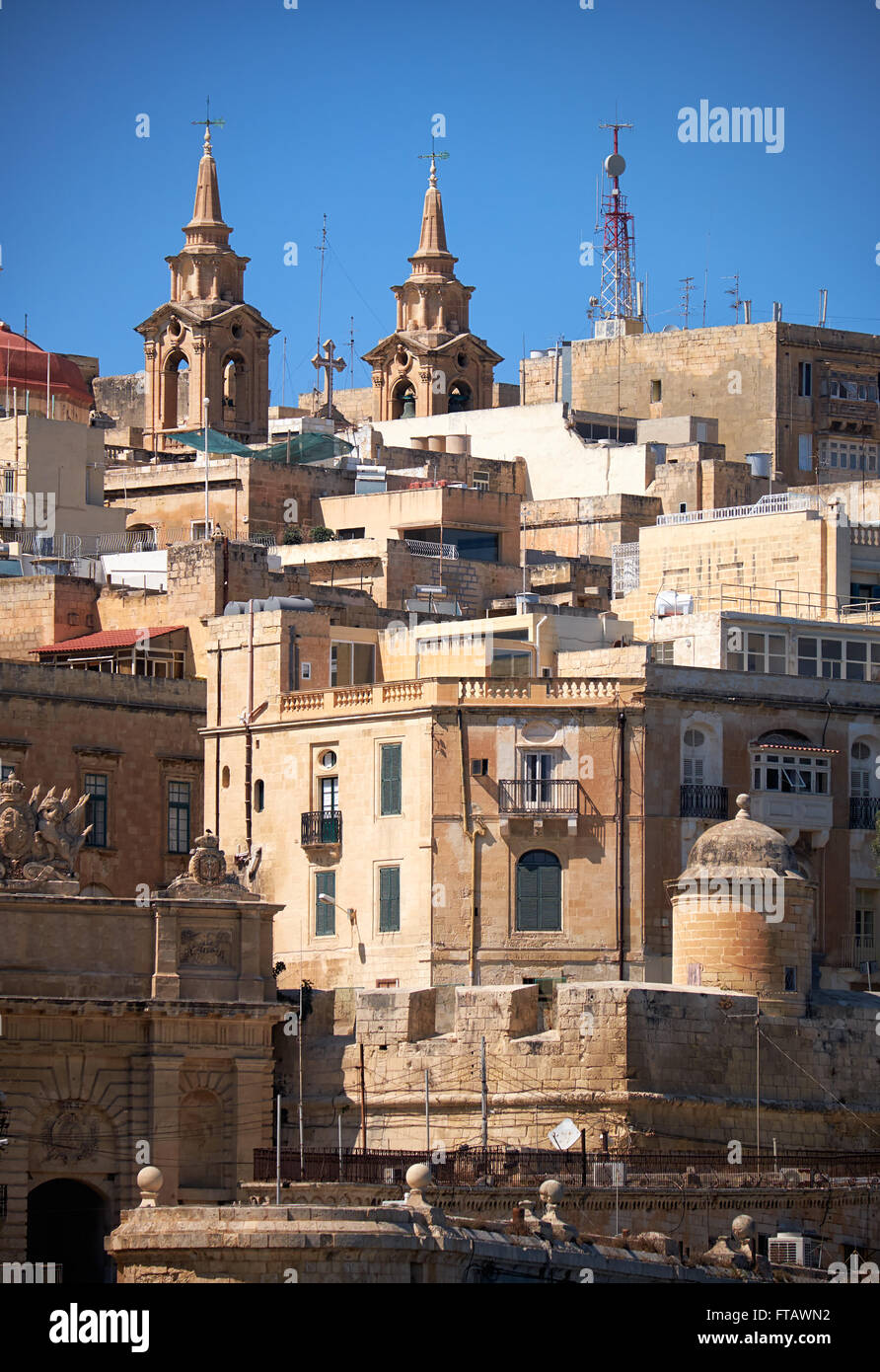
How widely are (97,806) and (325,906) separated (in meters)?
6.87

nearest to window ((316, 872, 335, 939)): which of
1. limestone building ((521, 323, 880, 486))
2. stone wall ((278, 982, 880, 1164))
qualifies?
stone wall ((278, 982, 880, 1164))

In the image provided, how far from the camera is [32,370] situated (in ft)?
310

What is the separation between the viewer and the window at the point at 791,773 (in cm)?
6750

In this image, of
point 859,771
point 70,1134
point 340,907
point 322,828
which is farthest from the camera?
point 859,771

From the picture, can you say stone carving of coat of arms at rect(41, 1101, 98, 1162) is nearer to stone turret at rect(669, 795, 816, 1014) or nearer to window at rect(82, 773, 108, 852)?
stone turret at rect(669, 795, 816, 1014)

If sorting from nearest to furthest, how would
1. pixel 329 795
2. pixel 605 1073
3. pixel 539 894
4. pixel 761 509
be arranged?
pixel 605 1073, pixel 539 894, pixel 329 795, pixel 761 509

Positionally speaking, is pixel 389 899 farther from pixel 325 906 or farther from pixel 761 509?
pixel 761 509

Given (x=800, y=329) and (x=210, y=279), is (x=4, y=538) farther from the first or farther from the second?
(x=800, y=329)

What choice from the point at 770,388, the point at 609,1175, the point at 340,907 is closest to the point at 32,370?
the point at 770,388

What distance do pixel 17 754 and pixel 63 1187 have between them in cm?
1308

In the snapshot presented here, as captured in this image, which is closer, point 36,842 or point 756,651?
point 36,842

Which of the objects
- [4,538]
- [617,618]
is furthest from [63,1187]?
[4,538]

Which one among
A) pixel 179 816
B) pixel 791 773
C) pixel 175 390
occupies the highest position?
pixel 175 390

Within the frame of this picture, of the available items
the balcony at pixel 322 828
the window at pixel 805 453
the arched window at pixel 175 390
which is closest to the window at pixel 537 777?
the balcony at pixel 322 828
